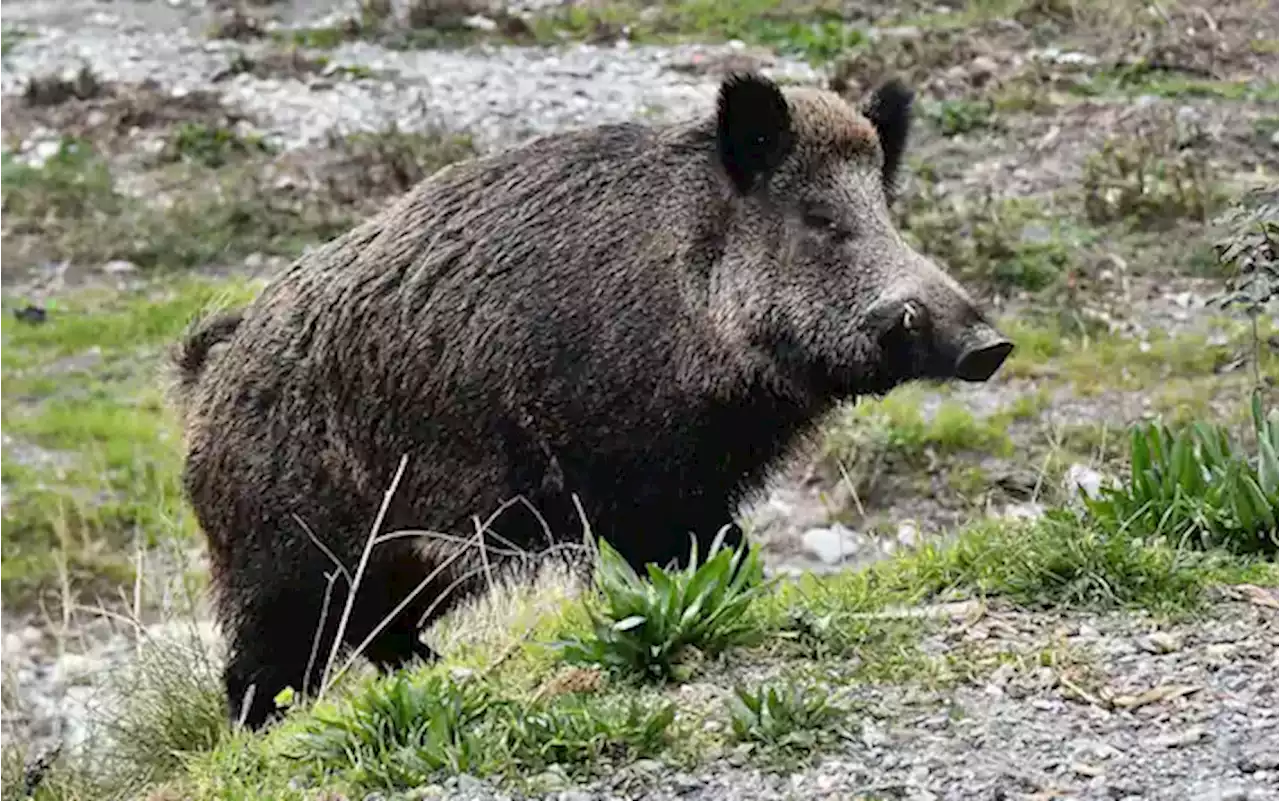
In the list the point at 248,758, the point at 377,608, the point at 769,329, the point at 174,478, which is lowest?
the point at 174,478

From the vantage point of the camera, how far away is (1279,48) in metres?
15.2

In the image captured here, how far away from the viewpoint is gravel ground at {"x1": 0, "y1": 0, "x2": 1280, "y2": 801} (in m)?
3.99

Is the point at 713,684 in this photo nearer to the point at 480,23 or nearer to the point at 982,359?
the point at 982,359

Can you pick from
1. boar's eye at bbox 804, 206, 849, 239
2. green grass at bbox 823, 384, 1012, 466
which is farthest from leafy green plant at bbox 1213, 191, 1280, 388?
green grass at bbox 823, 384, 1012, 466

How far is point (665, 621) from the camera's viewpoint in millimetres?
4605

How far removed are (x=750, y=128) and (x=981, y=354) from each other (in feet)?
3.59

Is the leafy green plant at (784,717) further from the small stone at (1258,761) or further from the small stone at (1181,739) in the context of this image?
the small stone at (1258,761)

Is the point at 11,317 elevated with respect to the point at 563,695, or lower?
lower

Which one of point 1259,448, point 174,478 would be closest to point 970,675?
point 1259,448

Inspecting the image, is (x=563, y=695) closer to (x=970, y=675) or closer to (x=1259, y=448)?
(x=970, y=675)

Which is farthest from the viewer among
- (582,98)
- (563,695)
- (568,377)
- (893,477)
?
(582,98)

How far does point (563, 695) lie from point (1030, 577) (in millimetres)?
1319

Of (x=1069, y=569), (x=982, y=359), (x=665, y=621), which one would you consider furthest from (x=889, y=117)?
(x=665, y=621)

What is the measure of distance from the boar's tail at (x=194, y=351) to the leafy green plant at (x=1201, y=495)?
311 centimetres
